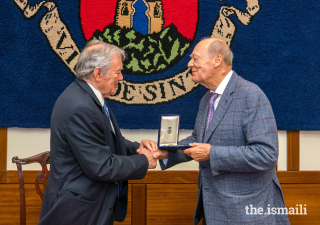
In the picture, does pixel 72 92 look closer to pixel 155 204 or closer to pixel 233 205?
pixel 233 205

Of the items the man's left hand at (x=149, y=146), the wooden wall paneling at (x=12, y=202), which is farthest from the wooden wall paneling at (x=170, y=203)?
the wooden wall paneling at (x=12, y=202)


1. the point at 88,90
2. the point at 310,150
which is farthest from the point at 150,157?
the point at 310,150

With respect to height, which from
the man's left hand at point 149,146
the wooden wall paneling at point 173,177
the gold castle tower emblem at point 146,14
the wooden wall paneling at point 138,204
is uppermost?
the gold castle tower emblem at point 146,14

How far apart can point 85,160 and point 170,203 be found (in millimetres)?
1363

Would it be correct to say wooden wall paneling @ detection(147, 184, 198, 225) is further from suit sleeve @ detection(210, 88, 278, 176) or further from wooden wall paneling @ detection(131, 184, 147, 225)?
suit sleeve @ detection(210, 88, 278, 176)

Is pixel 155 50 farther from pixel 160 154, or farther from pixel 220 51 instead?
pixel 160 154

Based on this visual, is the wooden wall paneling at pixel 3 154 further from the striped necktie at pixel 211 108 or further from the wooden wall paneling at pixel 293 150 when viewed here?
the wooden wall paneling at pixel 293 150

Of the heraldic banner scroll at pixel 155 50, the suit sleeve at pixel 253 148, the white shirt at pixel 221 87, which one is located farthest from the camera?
the heraldic banner scroll at pixel 155 50

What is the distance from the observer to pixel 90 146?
53.9 inches

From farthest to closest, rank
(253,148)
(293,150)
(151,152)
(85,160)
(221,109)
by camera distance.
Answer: (293,150)
(151,152)
(221,109)
(253,148)
(85,160)

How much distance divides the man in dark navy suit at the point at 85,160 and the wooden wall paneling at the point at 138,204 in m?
0.91

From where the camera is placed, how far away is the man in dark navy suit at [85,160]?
137 cm

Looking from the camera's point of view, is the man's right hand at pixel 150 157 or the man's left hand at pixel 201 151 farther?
the man's right hand at pixel 150 157

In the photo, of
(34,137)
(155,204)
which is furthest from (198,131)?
(34,137)
